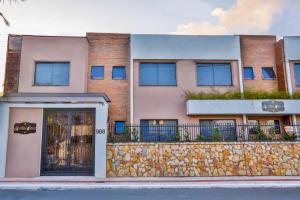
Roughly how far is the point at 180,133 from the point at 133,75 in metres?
5.65

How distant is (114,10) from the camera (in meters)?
14.6

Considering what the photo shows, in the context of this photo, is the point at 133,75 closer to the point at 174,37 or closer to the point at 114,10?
the point at 174,37

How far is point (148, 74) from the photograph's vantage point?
19.6 m

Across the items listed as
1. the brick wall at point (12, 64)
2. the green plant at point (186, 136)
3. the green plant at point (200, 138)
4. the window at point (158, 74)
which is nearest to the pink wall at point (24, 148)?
the brick wall at point (12, 64)

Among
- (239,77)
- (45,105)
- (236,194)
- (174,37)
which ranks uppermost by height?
(174,37)

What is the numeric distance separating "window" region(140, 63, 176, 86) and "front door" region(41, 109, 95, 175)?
20.9 ft

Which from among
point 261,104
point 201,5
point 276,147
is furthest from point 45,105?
point 261,104

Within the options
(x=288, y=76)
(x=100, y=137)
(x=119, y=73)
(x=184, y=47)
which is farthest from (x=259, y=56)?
(x=100, y=137)

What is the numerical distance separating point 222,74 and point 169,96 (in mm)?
4225

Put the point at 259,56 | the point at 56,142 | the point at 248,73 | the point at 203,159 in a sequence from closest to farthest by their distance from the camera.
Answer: the point at 56,142 → the point at 203,159 → the point at 248,73 → the point at 259,56

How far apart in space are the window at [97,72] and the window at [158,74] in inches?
112

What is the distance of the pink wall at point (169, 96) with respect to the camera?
18.9m

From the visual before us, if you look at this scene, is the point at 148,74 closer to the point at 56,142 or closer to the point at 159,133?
the point at 159,133

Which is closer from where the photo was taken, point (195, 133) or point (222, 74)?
point (195, 133)
